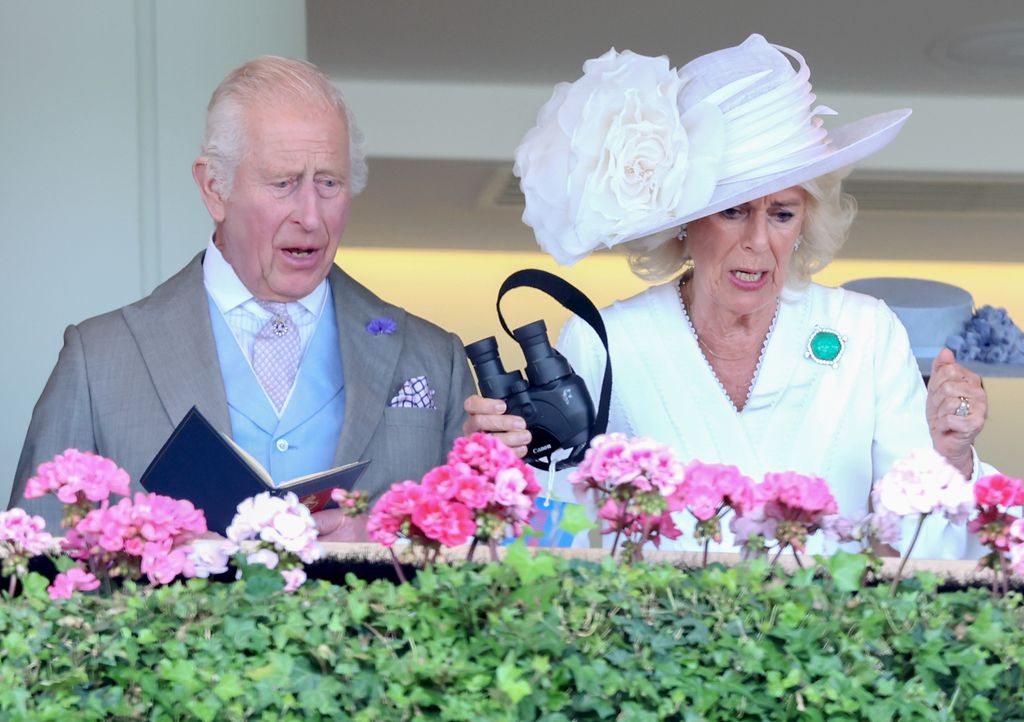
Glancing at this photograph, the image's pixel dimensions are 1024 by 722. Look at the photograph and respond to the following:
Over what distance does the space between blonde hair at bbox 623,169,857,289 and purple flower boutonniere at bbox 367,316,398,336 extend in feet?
1.37

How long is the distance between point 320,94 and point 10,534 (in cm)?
102

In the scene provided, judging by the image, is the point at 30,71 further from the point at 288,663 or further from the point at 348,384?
the point at 288,663

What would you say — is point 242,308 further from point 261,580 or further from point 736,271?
point 261,580

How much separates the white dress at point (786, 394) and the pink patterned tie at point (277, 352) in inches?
16.7

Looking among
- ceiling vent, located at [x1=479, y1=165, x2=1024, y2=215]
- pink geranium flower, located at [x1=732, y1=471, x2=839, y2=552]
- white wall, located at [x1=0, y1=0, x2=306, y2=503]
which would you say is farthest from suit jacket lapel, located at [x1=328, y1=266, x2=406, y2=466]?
ceiling vent, located at [x1=479, y1=165, x2=1024, y2=215]

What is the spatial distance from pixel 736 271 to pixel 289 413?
70 cm

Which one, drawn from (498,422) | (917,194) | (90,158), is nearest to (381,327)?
(498,422)

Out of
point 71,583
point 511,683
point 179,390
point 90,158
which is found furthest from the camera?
point 90,158

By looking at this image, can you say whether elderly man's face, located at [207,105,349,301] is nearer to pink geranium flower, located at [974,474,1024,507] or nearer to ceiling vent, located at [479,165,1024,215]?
pink geranium flower, located at [974,474,1024,507]

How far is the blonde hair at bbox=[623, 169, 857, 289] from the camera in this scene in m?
Answer: 2.30

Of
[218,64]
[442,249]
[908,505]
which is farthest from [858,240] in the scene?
[908,505]

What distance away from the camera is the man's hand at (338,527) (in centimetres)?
196

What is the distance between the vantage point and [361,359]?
221 cm

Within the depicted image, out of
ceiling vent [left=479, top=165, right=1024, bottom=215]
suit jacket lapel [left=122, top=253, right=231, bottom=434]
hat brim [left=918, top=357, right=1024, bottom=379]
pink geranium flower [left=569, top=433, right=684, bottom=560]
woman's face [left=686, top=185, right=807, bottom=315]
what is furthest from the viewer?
ceiling vent [left=479, top=165, right=1024, bottom=215]
